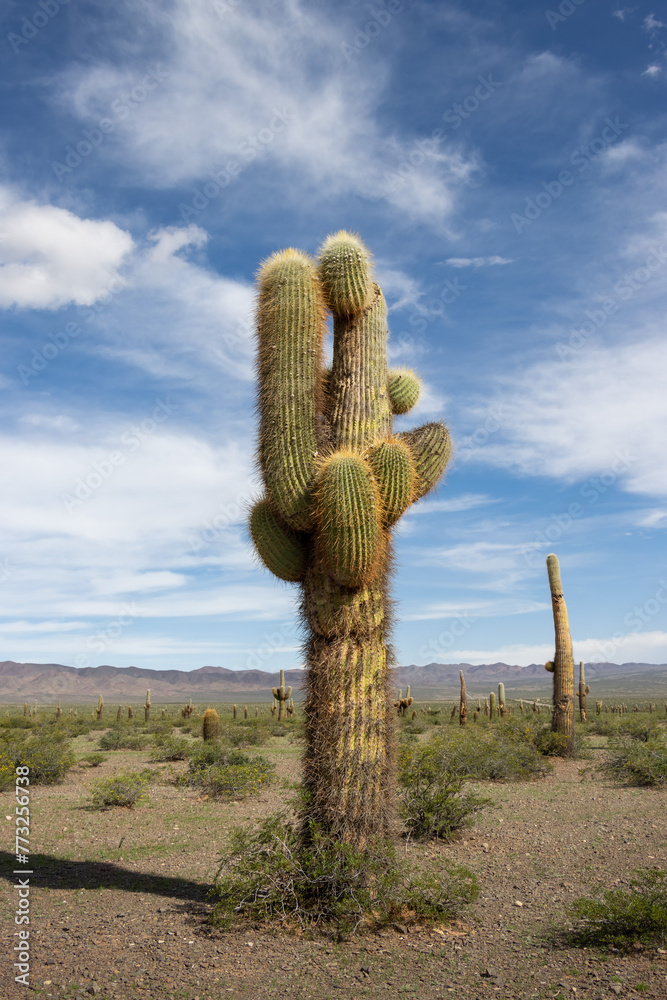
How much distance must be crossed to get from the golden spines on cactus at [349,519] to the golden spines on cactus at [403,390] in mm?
1797

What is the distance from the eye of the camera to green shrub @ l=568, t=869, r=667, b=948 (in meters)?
5.36

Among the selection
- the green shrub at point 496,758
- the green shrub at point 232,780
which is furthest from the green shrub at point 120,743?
the green shrub at point 496,758

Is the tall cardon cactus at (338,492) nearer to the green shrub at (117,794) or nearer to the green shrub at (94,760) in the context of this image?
the green shrub at (117,794)

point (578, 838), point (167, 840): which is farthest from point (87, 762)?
point (578, 838)

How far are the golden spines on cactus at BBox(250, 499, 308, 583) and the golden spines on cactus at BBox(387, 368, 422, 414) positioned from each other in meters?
1.97

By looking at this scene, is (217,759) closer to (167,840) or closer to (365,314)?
(167,840)

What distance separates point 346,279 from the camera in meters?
7.14

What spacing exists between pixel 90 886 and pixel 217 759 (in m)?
7.99

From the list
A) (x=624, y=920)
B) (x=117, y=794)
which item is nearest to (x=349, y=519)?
A: (x=624, y=920)

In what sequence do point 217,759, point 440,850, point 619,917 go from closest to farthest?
1. point 619,917
2. point 440,850
3. point 217,759

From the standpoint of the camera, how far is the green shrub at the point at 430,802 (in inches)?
360

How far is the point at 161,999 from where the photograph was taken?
4.75 meters

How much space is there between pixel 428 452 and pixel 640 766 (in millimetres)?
9726

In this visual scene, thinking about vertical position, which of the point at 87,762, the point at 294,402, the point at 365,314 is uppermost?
the point at 365,314
